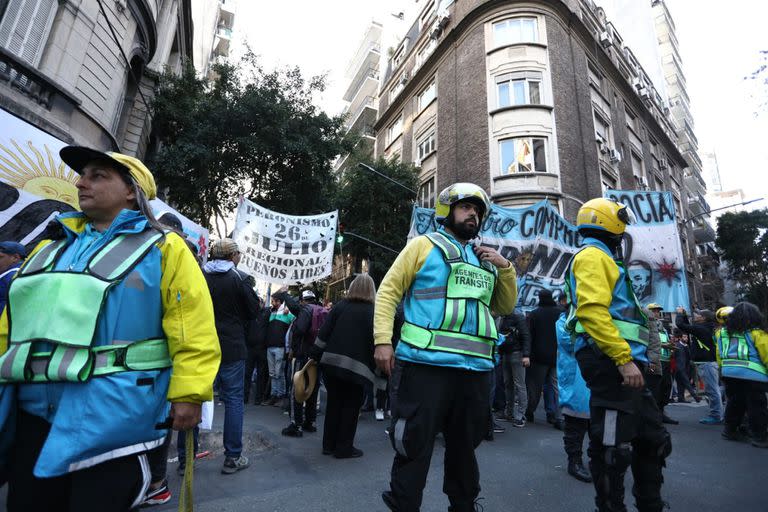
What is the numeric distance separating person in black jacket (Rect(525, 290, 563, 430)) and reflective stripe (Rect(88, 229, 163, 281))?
5.80 meters

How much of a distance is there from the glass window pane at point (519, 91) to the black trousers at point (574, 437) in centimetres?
1721

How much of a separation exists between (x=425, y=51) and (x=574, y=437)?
25.5m

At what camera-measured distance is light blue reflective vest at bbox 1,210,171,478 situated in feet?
4.57

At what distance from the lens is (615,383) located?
259cm

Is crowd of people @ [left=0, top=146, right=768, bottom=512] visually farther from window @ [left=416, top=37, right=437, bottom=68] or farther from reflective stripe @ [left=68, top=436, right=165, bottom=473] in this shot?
window @ [left=416, top=37, right=437, bottom=68]

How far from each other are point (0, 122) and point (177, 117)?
10.1m

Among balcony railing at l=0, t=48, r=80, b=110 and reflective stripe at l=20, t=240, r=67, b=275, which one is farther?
balcony railing at l=0, t=48, r=80, b=110

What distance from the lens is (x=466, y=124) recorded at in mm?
19734

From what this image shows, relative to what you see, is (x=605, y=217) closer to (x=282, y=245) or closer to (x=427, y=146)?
(x=282, y=245)

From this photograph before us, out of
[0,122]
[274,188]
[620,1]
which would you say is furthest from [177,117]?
[620,1]

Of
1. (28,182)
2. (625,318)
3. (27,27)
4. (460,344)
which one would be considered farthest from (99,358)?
(27,27)

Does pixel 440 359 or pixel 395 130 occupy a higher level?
pixel 395 130

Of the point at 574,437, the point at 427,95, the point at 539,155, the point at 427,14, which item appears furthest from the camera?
the point at 427,14

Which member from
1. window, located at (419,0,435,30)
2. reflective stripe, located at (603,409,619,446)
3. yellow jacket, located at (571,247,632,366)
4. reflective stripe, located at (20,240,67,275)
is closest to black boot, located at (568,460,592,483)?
reflective stripe, located at (603,409,619,446)
